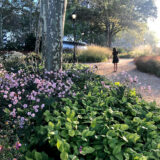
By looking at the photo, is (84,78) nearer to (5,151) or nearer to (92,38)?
(5,151)

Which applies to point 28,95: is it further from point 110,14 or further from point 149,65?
point 110,14

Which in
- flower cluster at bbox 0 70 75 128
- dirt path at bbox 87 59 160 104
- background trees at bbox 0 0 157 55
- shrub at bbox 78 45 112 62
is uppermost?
background trees at bbox 0 0 157 55

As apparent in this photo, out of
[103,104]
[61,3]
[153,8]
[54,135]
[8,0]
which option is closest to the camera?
[54,135]

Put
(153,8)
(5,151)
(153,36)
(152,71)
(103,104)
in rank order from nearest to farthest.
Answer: (5,151), (103,104), (152,71), (153,8), (153,36)

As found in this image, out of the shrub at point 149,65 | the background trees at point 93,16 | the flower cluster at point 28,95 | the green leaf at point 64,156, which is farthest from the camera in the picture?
the background trees at point 93,16

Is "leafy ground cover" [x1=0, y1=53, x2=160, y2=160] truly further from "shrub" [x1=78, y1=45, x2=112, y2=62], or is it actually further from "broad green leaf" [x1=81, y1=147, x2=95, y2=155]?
"shrub" [x1=78, y1=45, x2=112, y2=62]

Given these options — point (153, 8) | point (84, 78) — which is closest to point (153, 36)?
point (153, 8)

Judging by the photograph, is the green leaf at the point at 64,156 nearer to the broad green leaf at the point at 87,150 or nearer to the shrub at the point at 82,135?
the shrub at the point at 82,135

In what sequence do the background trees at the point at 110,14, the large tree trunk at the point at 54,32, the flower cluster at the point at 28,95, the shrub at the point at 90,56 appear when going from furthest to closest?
the background trees at the point at 110,14 < the shrub at the point at 90,56 < the large tree trunk at the point at 54,32 < the flower cluster at the point at 28,95

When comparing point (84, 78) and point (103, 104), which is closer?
point (103, 104)

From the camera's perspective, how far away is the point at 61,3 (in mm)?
4824

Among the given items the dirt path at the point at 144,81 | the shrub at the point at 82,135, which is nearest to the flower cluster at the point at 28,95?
the shrub at the point at 82,135

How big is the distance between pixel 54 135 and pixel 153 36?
100.0 metres

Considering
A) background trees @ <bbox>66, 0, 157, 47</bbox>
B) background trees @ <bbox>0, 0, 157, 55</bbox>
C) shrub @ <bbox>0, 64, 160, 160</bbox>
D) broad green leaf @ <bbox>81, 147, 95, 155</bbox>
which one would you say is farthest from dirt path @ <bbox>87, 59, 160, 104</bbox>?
background trees @ <bbox>66, 0, 157, 47</bbox>
